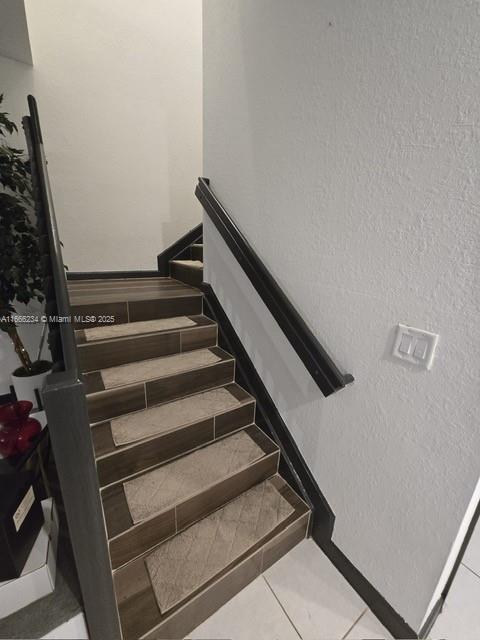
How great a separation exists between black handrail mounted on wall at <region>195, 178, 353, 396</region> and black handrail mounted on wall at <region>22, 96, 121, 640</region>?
0.78 meters

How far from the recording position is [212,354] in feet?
5.74

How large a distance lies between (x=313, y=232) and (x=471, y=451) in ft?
2.88

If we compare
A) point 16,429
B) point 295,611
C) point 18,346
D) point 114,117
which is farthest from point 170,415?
point 114,117

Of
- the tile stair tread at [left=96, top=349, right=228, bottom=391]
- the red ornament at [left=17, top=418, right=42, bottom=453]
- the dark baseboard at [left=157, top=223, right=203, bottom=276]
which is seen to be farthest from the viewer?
the dark baseboard at [left=157, top=223, right=203, bottom=276]

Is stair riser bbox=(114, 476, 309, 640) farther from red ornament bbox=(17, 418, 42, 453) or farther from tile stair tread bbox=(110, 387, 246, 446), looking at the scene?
red ornament bbox=(17, 418, 42, 453)

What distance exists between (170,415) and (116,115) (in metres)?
2.42

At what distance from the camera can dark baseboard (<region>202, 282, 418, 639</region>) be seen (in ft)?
3.43

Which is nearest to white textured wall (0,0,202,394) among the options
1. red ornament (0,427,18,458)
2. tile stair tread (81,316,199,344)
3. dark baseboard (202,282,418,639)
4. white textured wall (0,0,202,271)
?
white textured wall (0,0,202,271)

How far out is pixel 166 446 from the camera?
1.28 m

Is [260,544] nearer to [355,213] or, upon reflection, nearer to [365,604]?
[365,604]

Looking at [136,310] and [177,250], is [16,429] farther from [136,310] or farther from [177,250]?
[177,250]

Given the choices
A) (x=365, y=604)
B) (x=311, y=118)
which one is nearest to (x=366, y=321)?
(x=311, y=118)

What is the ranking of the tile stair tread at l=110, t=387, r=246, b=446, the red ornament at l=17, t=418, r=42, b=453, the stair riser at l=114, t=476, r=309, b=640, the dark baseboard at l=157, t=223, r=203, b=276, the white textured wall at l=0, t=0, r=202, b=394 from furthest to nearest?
1. the dark baseboard at l=157, t=223, r=203, b=276
2. the white textured wall at l=0, t=0, r=202, b=394
3. the tile stair tread at l=110, t=387, r=246, b=446
4. the red ornament at l=17, t=418, r=42, b=453
5. the stair riser at l=114, t=476, r=309, b=640

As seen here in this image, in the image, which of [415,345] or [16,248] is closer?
[415,345]
